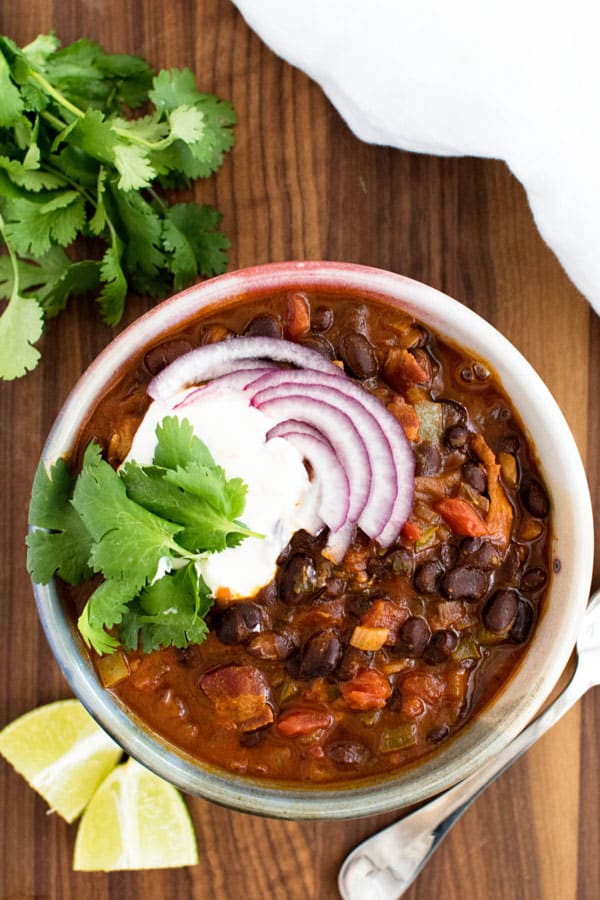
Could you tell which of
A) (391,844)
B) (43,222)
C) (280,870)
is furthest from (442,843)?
(43,222)

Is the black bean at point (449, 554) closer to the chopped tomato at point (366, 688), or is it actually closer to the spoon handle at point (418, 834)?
the chopped tomato at point (366, 688)

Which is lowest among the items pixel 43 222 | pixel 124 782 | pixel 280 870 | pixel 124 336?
pixel 280 870

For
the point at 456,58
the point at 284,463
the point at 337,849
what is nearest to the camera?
the point at 284,463

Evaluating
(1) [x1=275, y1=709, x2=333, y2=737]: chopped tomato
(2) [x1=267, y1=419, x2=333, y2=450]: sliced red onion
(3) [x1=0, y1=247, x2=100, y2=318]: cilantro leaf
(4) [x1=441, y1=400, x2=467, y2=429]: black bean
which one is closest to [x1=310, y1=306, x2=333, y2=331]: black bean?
(2) [x1=267, y1=419, x2=333, y2=450]: sliced red onion

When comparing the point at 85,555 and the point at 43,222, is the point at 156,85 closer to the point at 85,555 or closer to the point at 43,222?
the point at 43,222

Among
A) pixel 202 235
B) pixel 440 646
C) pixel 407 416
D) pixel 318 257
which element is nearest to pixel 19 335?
pixel 202 235
